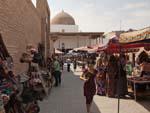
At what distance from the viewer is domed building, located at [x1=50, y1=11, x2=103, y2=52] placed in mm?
66381

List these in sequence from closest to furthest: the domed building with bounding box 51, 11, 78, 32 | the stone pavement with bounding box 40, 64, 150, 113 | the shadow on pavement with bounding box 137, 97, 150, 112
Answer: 1. the stone pavement with bounding box 40, 64, 150, 113
2. the shadow on pavement with bounding box 137, 97, 150, 112
3. the domed building with bounding box 51, 11, 78, 32

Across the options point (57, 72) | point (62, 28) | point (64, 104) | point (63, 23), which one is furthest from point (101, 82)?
point (63, 23)

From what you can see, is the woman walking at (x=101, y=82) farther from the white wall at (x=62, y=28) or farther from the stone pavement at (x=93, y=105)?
the white wall at (x=62, y=28)

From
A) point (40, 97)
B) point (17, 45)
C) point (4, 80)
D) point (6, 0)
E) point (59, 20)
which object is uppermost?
point (59, 20)

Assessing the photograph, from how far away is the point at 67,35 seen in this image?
68812 mm

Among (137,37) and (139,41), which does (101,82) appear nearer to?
(139,41)

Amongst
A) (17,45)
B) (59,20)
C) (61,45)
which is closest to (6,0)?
(17,45)

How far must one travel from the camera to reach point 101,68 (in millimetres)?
15266

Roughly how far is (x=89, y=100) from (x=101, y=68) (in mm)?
5344

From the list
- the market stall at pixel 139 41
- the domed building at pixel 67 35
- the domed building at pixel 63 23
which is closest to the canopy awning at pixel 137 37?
the market stall at pixel 139 41

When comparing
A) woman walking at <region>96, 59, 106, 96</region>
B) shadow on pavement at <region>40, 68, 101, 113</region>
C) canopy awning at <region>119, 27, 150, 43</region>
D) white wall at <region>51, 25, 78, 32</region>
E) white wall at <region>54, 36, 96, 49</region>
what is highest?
white wall at <region>51, 25, 78, 32</region>

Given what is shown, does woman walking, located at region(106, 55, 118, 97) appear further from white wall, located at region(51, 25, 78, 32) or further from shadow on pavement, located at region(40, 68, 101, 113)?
white wall, located at region(51, 25, 78, 32)

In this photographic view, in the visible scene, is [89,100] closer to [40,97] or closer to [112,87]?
[40,97]

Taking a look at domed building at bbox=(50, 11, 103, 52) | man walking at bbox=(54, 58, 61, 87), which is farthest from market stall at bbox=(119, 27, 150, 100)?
domed building at bbox=(50, 11, 103, 52)
